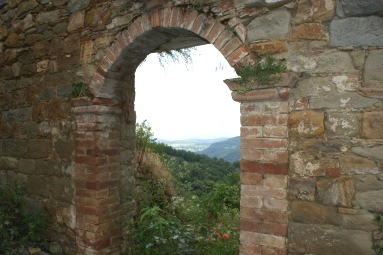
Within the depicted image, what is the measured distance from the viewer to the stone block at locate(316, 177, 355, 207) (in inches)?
93.6

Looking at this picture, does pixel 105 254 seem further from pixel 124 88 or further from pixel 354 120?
pixel 354 120

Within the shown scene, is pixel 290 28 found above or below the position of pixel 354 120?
above

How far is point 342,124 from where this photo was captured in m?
2.41

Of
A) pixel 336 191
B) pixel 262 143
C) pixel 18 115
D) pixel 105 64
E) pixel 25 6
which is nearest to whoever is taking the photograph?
pixel 336 191

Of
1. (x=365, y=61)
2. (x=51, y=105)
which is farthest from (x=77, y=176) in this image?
(x=365, y=61)

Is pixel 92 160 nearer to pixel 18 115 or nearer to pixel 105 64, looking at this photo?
pixel 105 64

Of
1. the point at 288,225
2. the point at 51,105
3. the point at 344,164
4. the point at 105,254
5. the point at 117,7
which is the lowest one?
the point at 105,254

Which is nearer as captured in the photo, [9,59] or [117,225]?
[117,225]

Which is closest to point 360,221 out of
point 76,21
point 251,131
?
point 251,131

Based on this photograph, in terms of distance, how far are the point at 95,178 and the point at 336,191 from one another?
2.57m

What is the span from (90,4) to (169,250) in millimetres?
2971

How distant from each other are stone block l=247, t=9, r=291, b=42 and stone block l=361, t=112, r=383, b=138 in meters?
0.89

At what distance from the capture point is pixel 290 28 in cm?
257

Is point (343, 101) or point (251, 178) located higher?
point (343, 101)
